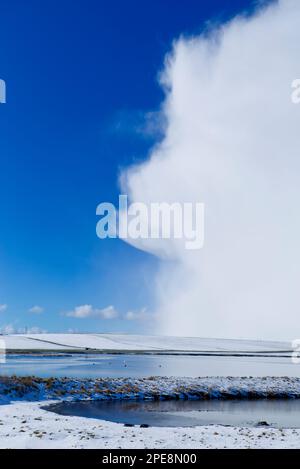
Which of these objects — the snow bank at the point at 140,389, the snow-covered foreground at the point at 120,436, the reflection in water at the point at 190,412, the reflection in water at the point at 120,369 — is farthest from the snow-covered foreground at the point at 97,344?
the snow-covered foreground at the point at 120,436

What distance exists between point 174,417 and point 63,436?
872cm

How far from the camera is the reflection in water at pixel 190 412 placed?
25.3 m

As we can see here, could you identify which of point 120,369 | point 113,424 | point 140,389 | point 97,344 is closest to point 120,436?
point 113,424

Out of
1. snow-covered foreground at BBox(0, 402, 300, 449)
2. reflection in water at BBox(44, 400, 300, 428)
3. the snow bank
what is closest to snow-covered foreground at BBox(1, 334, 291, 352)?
the snow bank

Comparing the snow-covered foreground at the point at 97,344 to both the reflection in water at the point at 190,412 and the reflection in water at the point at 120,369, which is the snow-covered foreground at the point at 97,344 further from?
the reflection in water at the point at 190,412

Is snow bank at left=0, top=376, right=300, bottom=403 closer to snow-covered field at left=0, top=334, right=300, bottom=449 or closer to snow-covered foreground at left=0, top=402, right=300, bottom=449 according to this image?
snow-covered field at left=0, top=334, right=300, bottom=449

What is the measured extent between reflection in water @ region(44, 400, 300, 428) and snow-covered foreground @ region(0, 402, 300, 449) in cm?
268

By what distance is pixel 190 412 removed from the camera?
29.0 metres

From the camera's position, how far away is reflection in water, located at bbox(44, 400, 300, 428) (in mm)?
25344

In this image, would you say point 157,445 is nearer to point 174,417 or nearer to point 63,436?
point 63,436

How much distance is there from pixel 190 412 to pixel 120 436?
1024 centimetres

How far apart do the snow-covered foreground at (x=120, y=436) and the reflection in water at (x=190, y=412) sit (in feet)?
8.80

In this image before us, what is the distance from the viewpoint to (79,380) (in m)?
36.6
